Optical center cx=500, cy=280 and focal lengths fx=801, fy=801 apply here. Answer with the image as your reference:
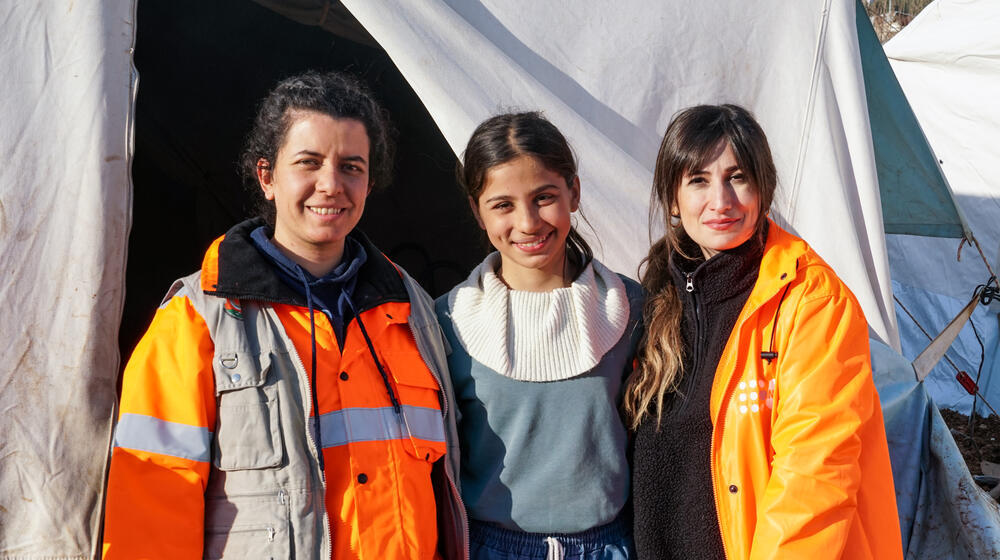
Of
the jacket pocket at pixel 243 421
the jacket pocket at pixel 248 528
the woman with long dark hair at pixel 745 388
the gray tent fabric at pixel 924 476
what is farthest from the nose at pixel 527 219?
the gray tent fabric at pixel 924 476

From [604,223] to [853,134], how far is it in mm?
910

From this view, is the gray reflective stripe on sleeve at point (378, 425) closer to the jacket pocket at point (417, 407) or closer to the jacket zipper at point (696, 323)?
the jacket pocket at point (417, 407)

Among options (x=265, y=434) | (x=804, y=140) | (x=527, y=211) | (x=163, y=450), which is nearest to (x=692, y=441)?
(x=527, y=211)

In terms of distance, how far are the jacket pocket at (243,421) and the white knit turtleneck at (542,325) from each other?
0.50m

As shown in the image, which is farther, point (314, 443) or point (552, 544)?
point (552, 544)

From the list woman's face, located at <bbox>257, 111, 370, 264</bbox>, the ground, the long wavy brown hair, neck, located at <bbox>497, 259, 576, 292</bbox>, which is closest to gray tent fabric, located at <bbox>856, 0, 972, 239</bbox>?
the long wavy brown hair

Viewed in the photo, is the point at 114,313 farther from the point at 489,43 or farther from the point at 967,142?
the point at 967,142

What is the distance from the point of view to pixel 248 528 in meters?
1.53

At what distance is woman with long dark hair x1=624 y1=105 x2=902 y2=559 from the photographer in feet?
5.01

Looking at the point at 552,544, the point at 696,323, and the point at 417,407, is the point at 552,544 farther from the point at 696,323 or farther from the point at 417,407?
the point at 696,323

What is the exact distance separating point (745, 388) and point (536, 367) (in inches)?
17.8

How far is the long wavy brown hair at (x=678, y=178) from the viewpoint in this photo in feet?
5.76

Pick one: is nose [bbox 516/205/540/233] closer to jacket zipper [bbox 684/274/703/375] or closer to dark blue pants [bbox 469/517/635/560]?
jacket zipper [bbox 684/274/703/375]

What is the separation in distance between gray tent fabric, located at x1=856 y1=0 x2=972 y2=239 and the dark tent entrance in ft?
5.17
